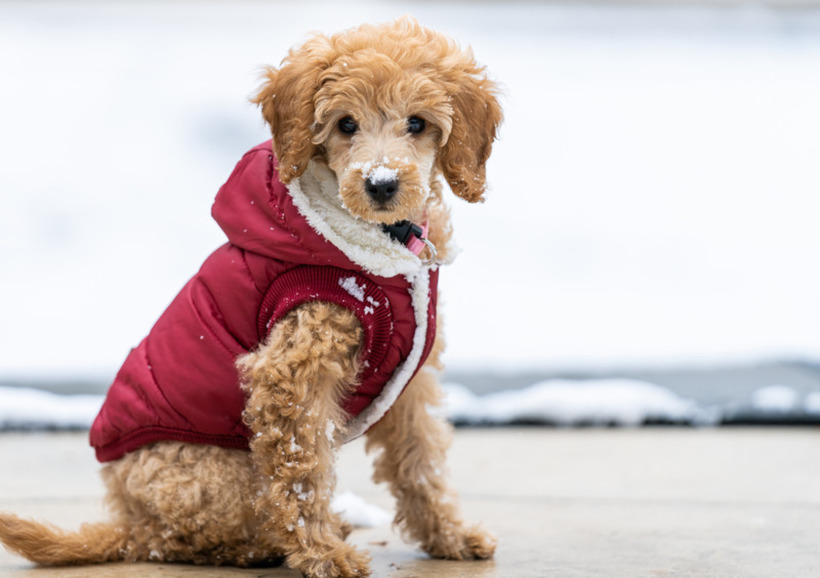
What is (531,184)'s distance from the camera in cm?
800

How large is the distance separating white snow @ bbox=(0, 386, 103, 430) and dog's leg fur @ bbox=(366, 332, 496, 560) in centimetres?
314

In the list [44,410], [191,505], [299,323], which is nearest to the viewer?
[299,323]

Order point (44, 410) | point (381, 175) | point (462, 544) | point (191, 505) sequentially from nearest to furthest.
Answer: point (381, 175)
point (191, 505)
point (462, 544)
point (44, 410)

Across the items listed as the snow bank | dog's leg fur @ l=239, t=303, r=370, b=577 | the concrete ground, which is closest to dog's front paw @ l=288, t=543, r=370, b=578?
dog's leg fur @ l=239, t=303, r=370, b=577

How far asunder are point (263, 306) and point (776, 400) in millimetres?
4055

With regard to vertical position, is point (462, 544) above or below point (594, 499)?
below

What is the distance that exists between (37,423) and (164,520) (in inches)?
126

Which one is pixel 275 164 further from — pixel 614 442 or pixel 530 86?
pixel 530 86

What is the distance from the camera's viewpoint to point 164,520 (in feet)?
10.1

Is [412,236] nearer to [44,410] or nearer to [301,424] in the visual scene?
[301,424]

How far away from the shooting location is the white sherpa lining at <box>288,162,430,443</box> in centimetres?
294

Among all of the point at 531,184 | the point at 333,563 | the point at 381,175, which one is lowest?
the point at 333,563

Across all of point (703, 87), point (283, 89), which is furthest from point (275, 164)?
point (703, 87)

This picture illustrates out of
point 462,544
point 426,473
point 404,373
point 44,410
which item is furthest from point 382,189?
point 44,410
